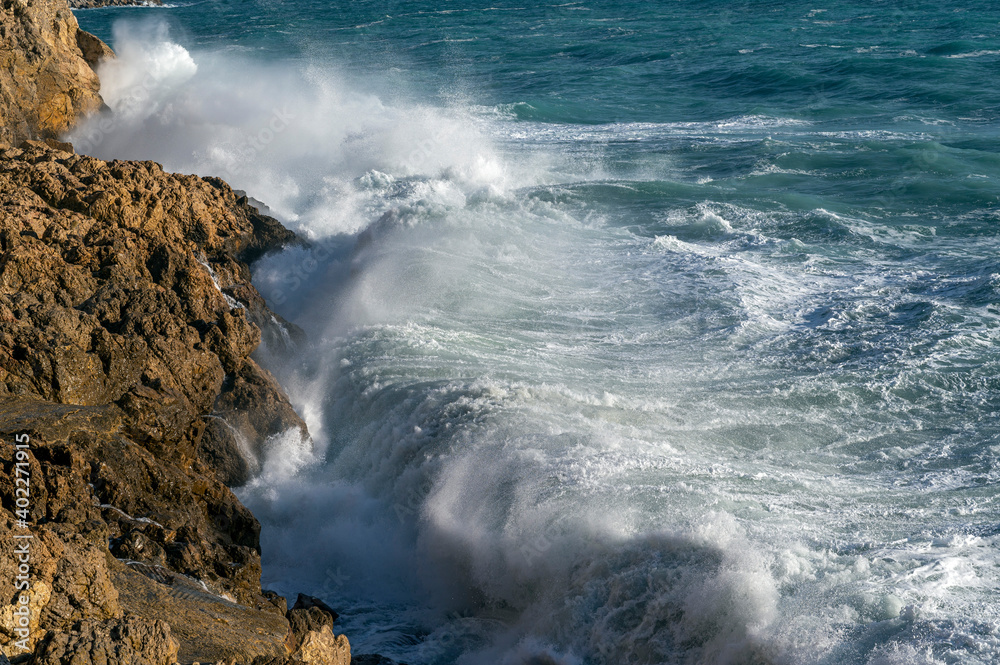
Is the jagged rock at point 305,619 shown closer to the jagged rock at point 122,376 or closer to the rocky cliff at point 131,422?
the rocky cliff at point 131,422

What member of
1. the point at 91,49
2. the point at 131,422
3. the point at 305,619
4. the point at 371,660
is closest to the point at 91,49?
the point at 91,49

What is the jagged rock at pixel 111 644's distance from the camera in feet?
12.6

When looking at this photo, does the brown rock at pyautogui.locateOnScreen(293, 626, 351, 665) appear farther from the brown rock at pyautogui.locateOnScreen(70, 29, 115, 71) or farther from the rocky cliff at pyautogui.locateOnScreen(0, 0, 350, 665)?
the brown rock at pyautogui.locateOnScreen(70, 29, 115, 71)

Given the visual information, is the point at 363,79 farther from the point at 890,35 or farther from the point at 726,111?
the point at 890,35

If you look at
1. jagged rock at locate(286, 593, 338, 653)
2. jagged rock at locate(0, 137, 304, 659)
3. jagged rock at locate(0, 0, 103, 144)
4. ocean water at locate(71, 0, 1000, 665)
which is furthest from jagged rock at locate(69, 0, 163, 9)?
jagged rock at locate(286, 593, 338, 653)

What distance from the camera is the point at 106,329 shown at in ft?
25.7

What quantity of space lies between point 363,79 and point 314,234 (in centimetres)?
1702

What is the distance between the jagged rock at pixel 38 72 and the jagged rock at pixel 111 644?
1131 centimetres

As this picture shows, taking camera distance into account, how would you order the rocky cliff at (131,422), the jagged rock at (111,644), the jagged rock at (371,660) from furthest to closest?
1. the jagged rock at (371,660)
2. the rocky cliff at (131,422)
3. the jagged rock at (111,644)


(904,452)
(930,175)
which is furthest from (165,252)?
(930,175)

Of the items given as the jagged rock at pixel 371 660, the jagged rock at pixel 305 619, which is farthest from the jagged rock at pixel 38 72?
the jagged rock at pixel 371 660

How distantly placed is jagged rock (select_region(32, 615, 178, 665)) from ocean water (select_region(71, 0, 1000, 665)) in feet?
9.58

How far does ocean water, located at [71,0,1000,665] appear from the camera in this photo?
661cm

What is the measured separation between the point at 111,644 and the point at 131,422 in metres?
3.42
